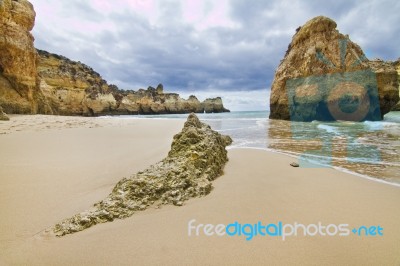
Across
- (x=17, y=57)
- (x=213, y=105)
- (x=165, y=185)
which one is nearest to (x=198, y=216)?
(x=165, y=185)

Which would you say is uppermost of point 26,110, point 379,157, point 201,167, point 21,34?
point 21,34

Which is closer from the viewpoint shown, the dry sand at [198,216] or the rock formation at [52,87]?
the dry sand at [198,216]

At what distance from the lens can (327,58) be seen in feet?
69.8

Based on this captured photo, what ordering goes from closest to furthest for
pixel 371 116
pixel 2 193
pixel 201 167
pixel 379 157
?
pixel 2 193 < pixel 201 167 < pixel 379 157 < pixel 371 116

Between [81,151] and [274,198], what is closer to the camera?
[274,198]

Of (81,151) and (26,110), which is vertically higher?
(26,110)

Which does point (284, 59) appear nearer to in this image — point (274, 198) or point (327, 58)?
point (327, 58)

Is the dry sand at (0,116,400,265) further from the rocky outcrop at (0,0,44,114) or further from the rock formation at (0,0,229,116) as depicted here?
the rock formation at (0,0,229,116)

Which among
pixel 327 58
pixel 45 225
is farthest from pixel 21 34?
pixel 327 58

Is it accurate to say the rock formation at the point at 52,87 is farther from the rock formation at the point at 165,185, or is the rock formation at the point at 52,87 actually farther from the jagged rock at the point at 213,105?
the rock formation at the point at 165,185

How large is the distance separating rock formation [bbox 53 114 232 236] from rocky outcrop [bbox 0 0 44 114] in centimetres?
1420

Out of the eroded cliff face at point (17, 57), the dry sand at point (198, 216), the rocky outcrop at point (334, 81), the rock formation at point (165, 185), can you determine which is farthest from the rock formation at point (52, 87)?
the rocky outcrop at point (334, 81)

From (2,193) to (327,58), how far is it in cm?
2487

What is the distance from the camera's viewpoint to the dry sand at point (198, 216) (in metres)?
1.46
